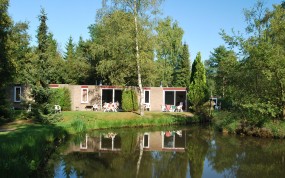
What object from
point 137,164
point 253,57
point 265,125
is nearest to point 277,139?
point 265,125

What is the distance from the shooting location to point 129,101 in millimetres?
28203

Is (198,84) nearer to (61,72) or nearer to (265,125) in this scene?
(265,125)

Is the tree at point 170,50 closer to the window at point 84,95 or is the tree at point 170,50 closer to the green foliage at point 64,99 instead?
the window at point 84,95

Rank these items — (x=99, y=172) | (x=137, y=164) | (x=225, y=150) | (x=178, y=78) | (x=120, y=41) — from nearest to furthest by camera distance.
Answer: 1. (x=99, y=172)
2. (x=137, y=164)
3. (x=225, y=150)
4. (x=120, y=41)
5. (x=178, y=78)

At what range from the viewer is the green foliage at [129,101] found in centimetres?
2808

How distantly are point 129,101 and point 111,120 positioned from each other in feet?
19.5

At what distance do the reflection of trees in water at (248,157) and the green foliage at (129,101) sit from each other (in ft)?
37.4

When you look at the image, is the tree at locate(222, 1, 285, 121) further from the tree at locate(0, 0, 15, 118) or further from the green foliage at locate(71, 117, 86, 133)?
the tree at locate(0, 0, 15, 118)

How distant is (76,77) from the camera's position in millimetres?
41812

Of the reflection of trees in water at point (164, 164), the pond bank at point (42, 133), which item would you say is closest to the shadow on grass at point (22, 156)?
the pond bank at point (42, 133)

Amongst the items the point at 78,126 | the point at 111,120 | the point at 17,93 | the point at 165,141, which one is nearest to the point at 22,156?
the point at 165,141

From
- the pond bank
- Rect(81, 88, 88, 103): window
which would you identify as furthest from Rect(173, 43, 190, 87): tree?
Rect(81, 88, 88, 103): window

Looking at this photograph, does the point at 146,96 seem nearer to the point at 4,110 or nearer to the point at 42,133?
the point at 4,110

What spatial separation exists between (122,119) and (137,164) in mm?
11549
